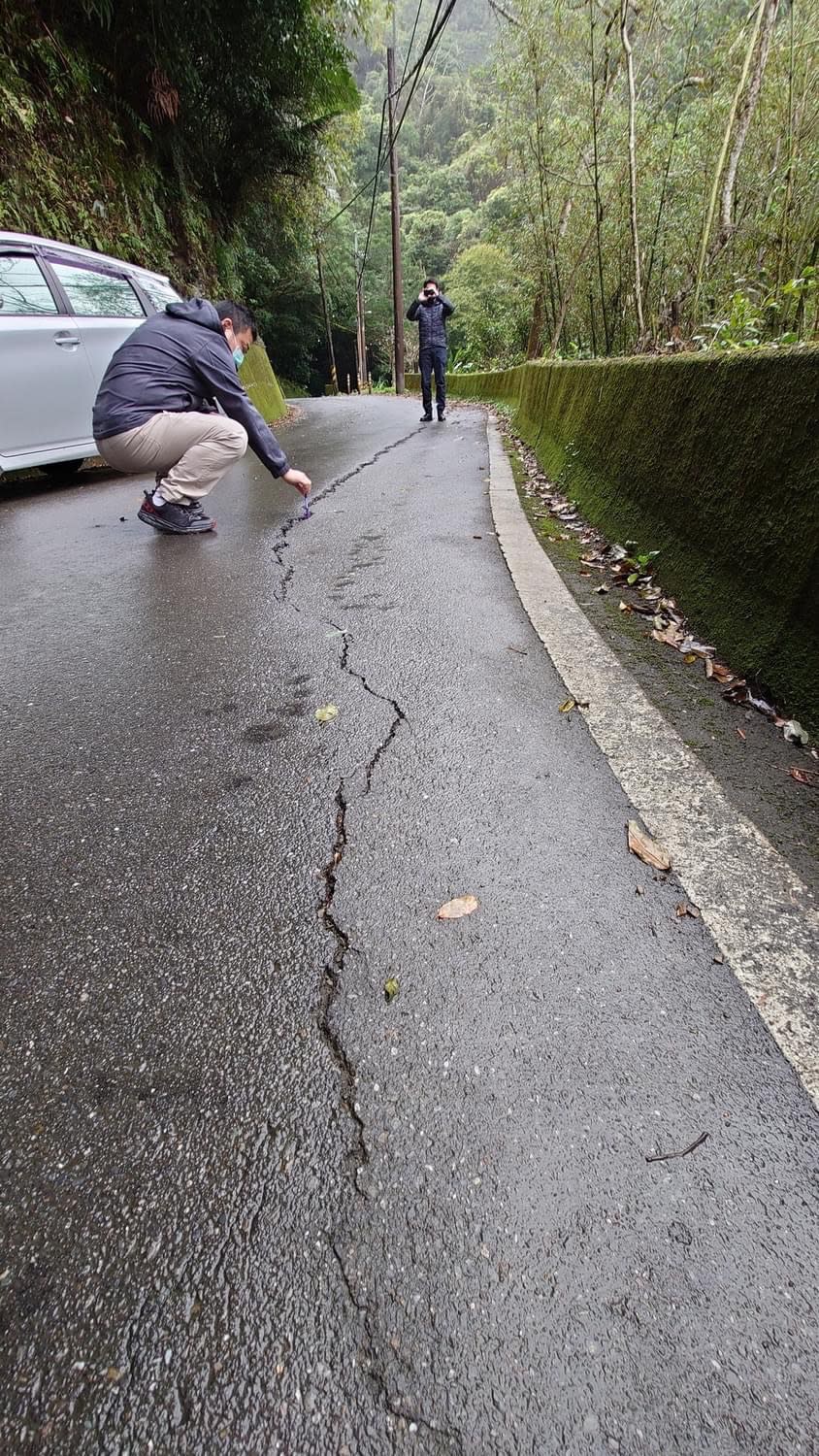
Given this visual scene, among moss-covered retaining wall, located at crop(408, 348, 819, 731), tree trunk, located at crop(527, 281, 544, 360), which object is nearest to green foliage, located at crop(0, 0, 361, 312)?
tree trunk, located at crop(527, 281, 544, 360)

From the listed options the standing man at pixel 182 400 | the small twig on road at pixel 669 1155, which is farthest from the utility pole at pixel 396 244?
the small twig on road at pixel 669 1155

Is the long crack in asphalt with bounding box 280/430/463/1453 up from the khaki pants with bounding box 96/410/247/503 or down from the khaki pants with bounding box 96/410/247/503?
down

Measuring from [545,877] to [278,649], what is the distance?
4.87 ft

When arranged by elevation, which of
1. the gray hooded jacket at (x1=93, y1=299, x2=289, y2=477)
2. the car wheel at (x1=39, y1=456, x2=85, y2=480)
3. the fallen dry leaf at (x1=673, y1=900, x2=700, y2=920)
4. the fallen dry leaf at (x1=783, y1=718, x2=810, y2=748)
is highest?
the gray hooded jacket at (x1=93, y1=299, x2=289, y2=477)

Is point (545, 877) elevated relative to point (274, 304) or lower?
lower

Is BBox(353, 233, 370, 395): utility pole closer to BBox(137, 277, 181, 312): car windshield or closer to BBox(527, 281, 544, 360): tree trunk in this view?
BBox(527, 281, 544, 360): tree trunk

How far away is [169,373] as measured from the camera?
3631 mm

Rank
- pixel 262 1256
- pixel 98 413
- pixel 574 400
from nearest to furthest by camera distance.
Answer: pixel 262 1256 → pixel 98 413 → pixel 574 400

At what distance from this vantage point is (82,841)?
1.50 m

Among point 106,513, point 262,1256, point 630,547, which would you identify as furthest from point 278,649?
point 106,513

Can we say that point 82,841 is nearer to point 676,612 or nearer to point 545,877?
point 545,877

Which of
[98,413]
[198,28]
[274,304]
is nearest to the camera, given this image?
[98,413]

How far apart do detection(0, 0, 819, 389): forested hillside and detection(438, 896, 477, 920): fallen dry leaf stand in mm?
2739

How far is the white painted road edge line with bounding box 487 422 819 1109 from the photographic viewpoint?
42.9 inches
